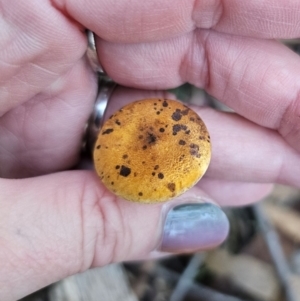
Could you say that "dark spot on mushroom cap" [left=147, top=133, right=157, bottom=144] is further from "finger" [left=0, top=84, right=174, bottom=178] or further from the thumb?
"finger" [left=0, top=84, right=174, bottom=178]

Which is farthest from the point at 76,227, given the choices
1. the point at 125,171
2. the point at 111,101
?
the point at 111,101

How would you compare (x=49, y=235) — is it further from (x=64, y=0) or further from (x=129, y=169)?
(x=64, y=0)

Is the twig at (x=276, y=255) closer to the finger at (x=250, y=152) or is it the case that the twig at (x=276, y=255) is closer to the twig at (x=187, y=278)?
the twig at (x=187, y=278)

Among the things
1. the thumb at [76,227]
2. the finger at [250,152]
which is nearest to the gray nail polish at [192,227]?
the thumb at [76,227]

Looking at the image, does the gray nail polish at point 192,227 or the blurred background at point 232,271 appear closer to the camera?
the gray nail polish at point 192,227

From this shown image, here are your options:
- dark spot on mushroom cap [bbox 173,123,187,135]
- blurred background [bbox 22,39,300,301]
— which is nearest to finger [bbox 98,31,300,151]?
dark spot on mushroom cap [bbox 173,123,187,135]

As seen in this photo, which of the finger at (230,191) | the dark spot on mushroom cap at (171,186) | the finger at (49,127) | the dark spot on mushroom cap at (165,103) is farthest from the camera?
the finger at (230,191)

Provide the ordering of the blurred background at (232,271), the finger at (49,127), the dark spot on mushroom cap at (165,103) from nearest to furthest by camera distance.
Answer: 1. the dark spot on mushroom cap at (165,103)
2. the finger at (49,127)
3. the blurred background at (232,271)

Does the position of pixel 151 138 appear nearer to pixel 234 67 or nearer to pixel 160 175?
pixel 160 175

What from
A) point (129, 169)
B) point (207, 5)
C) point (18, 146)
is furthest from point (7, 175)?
point (207, 5)
